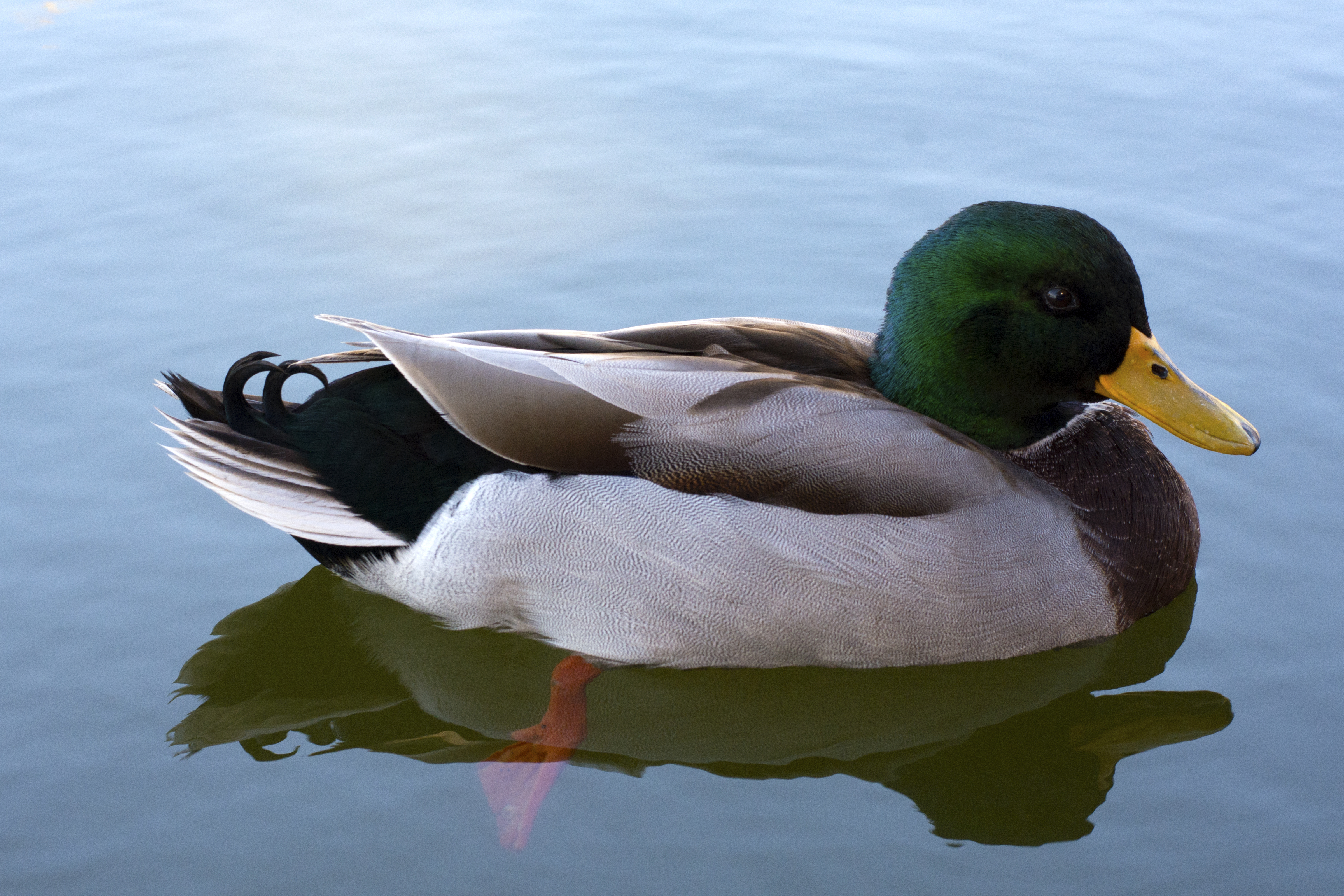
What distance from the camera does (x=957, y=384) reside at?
4105 millimetres

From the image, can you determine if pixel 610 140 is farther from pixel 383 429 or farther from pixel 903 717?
pixel 903 717

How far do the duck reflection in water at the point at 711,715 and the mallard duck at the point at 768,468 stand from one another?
0.12m

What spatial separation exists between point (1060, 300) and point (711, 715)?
1.58 m

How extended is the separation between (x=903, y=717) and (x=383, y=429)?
173 cm

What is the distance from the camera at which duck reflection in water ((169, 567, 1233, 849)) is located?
150 inches

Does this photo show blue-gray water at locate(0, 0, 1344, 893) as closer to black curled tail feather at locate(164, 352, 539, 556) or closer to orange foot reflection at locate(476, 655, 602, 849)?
orange foot reflection at locate(476, 655, 602, 849)

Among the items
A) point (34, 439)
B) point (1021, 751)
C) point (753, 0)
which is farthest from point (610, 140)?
point (1021, 751)

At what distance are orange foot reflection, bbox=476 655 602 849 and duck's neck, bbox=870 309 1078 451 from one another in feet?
4.14

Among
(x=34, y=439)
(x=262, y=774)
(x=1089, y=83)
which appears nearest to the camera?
(x=262, y=774)

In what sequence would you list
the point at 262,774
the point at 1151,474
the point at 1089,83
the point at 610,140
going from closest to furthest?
1. the point at 262,774
2. the point at 1151,474
3. the point at 610,140
4. the point at 1089,83

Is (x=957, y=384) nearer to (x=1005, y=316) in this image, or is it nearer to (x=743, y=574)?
(x=1005, y=316)

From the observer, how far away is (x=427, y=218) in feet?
21.6

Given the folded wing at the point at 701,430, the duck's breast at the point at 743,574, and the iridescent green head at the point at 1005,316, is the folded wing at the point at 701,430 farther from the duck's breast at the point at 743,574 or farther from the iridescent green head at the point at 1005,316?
the iridescent green head at the point at 1005,316

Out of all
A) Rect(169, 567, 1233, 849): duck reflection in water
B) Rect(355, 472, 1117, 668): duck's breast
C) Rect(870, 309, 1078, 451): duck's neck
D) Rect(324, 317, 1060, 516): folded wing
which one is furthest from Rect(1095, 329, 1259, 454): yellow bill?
Rect(169, 567, 1233, 849): duck reflection in water
